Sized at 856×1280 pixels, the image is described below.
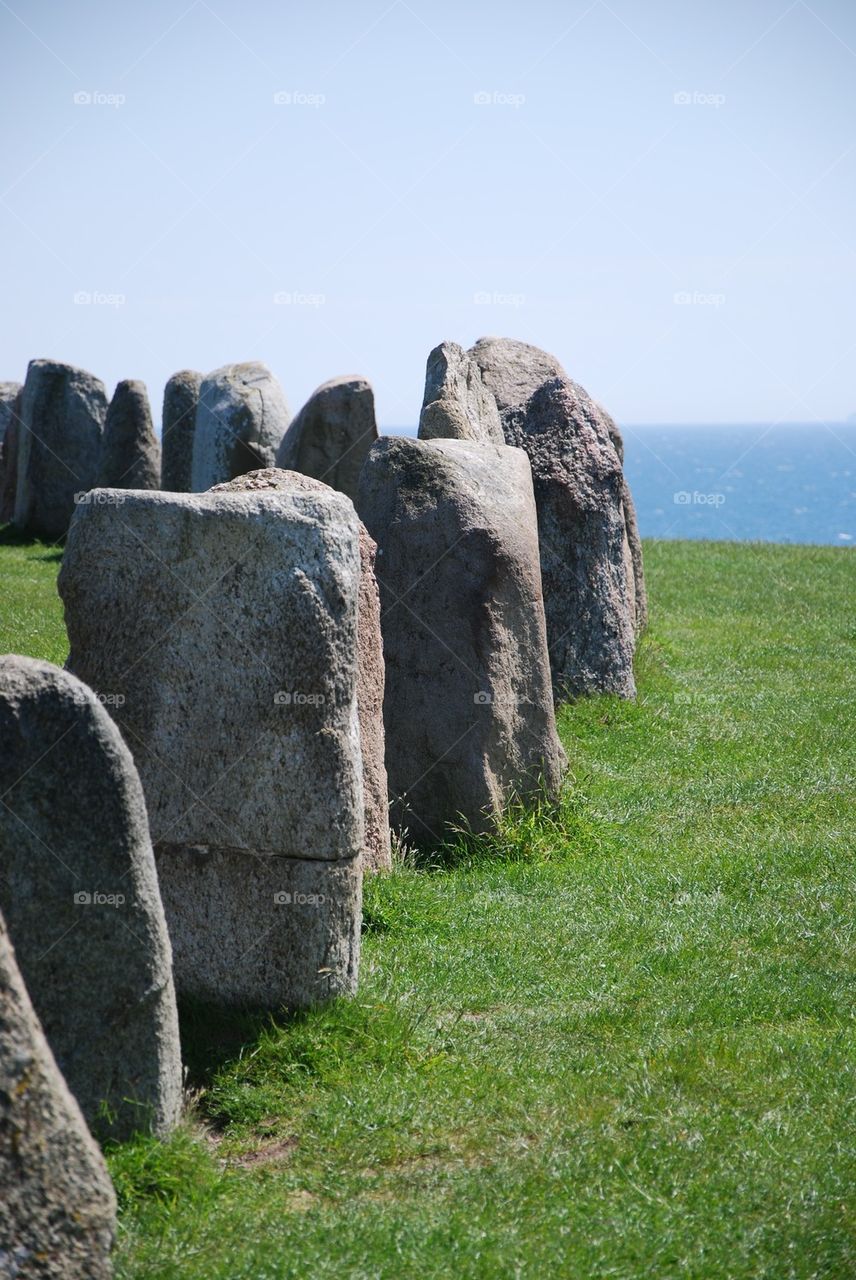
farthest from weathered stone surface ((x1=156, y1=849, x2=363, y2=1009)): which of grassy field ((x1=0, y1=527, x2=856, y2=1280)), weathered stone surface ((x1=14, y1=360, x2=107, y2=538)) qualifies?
weathered stone surface ((x1=14, y1=360, x2=107, y2=538))

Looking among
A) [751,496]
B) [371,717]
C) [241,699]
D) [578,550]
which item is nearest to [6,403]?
[578,550]

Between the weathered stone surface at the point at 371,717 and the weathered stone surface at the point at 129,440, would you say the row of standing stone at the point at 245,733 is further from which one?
the weathered stone surface at the point at 129,440

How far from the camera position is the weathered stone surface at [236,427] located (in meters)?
15.5

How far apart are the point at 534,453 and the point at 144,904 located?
672cm

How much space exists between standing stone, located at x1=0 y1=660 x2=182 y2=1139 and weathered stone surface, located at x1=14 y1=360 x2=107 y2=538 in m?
15.2

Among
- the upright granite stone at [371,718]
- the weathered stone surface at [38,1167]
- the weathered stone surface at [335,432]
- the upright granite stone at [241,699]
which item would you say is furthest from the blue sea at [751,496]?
the weathered stone surface at [38,1167]

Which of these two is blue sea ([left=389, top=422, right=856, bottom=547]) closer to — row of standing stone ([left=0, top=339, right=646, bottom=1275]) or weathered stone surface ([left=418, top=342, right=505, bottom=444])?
weathered stone surface ([left=418, top=342, right=505, bottom=444])

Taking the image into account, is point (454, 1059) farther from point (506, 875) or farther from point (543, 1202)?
point (506, 875)

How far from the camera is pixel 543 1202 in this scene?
3.71 metres

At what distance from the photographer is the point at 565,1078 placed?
14.8 feet

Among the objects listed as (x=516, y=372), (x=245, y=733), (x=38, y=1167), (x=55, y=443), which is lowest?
(x=38, y=1167)

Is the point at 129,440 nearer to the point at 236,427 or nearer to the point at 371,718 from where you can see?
the point at 236,427

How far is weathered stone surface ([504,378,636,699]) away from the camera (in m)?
9.70

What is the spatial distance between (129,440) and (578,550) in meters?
9.22
